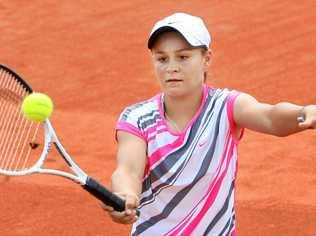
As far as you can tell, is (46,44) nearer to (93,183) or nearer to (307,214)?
(307,214)

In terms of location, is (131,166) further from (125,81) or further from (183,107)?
(125,81)

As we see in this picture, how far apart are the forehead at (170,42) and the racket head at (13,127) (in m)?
0.71

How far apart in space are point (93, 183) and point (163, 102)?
48 centimetres

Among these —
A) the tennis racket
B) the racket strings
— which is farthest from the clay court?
the tennis racket

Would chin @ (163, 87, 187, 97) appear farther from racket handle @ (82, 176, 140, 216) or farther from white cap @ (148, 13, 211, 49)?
racket handle @ (82, 176, 140, 216)

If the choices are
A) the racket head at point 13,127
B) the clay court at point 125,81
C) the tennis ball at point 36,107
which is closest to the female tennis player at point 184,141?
the tennis ball at point 36,107

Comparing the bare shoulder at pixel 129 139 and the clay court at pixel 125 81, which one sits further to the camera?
the clay court at pixel 125 81

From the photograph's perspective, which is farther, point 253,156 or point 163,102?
point 253,156

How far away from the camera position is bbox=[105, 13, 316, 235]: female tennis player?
369 cm

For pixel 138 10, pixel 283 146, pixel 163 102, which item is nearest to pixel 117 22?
pixel 138 10

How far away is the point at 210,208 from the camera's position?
12.2 ft

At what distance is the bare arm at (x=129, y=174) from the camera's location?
3.63 metres

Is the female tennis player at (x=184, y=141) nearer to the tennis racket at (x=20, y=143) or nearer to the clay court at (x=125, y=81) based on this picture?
the tennis racket at (x=20, y=143)

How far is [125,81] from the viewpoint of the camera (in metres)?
11.2
